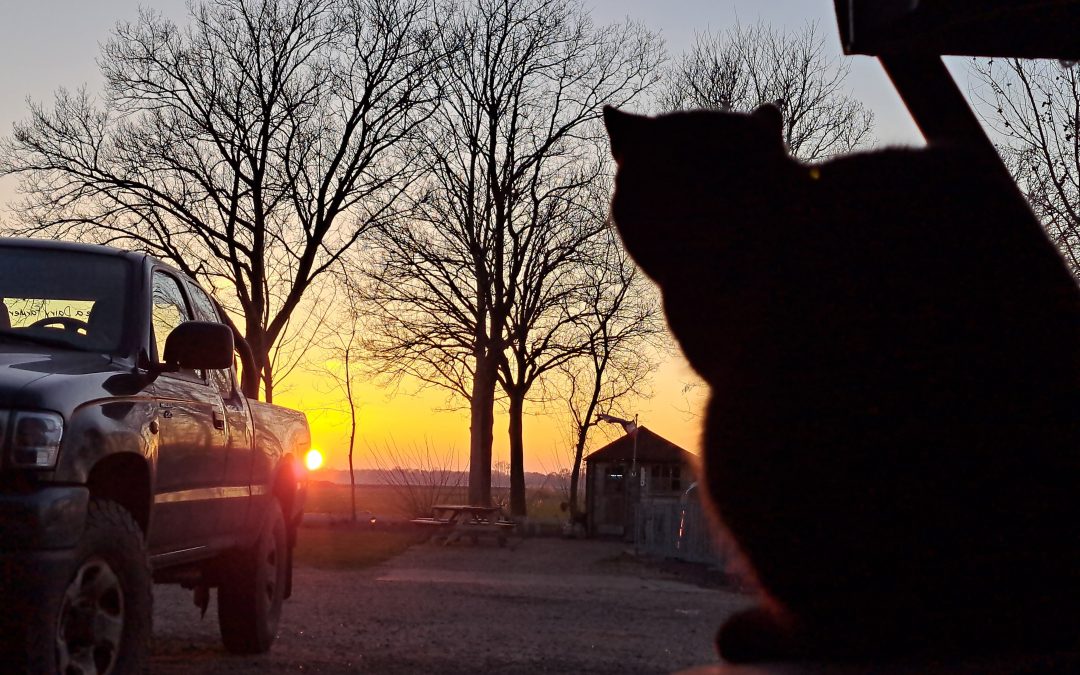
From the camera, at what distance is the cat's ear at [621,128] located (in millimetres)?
1228

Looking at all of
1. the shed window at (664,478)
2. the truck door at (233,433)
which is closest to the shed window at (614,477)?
the shed window at (664,478)

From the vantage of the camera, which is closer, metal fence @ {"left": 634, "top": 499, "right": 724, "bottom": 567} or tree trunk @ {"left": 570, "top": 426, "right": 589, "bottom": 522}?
metal fence @ {"left": 634, "top": 499, "right": 724, "bottom": 567}

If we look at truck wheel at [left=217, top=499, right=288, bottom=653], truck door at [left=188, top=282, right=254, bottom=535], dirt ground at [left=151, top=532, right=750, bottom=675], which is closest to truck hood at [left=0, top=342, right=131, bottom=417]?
truck door at [left=188, top=282, right=254, bottom=535]

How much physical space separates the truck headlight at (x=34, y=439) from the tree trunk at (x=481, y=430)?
33195mm

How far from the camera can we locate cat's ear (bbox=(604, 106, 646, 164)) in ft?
4.03

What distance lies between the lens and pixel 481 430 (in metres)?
38.1

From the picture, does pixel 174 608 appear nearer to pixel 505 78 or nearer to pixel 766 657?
pixel 766 657

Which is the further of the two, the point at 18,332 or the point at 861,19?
the point at 18,332

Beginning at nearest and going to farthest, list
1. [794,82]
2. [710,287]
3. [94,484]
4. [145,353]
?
[710,287] < [94,484] < [145,353] < [794,82]

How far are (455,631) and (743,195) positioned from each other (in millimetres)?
10730

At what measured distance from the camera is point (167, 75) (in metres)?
31.7

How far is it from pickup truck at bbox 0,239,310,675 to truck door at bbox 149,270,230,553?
0.05 feet

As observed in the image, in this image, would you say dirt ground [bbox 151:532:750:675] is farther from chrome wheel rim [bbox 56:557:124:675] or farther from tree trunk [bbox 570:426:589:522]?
tree trunk [bbox 570:426:589:522]

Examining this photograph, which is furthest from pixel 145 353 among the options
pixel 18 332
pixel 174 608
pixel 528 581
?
pixel 528 581
